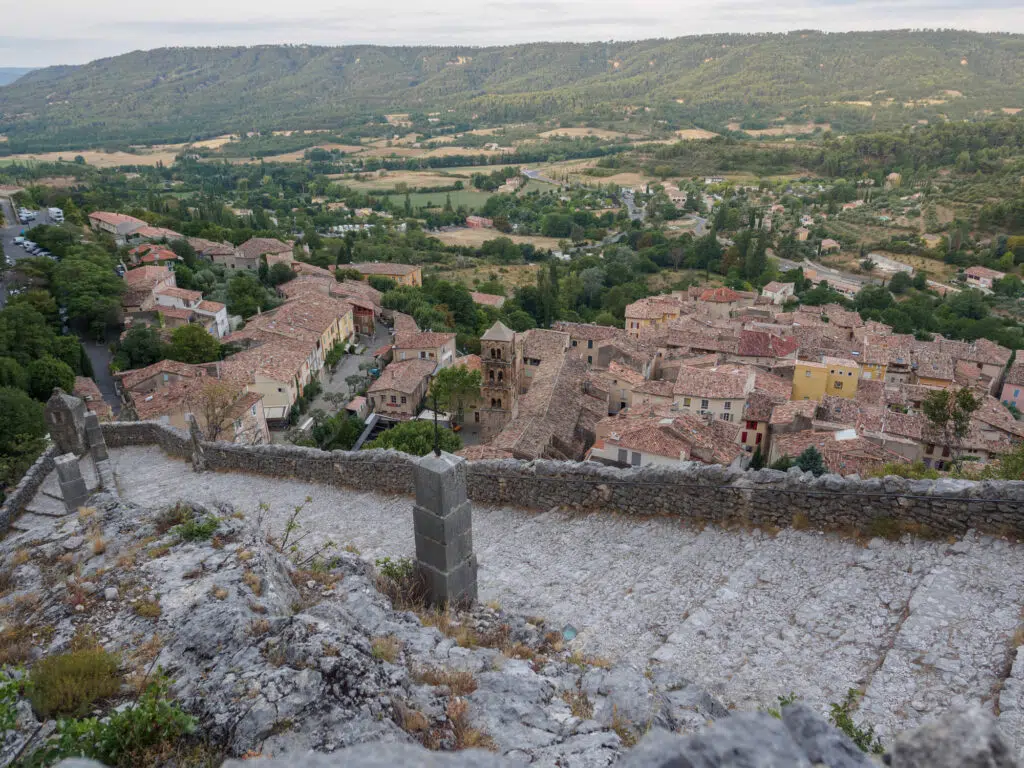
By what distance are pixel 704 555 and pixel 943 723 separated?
5775 millimetres

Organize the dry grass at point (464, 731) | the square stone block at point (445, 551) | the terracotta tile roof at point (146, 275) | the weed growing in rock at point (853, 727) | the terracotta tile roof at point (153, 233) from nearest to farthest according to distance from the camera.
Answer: the dry grass at point (464, 731) < the weed growing in rock at point (853, 727) < the square stone block at point (445, 551) < the terracotta tile roof at point (146, 275) < the terracotta tile roof at point (153, 233)

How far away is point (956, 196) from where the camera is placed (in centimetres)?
8881

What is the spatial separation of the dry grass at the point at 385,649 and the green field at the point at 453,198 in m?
110

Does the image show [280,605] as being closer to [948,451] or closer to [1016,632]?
[1016,632]

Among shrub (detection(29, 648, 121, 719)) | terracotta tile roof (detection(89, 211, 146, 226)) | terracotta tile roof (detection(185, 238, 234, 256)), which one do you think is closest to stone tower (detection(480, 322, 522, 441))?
shrub (detection(29, 648, 121, 719))

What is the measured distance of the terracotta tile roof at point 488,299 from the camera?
5668 centimetres

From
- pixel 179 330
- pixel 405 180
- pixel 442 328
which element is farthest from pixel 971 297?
pixel 405 180

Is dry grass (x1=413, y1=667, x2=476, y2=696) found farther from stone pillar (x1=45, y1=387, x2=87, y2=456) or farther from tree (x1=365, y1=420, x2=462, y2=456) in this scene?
tree (x1=365, y1=420, x2=462, y2=456)

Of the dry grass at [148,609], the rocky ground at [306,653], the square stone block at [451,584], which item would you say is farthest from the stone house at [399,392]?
the dry grass at [148,609]

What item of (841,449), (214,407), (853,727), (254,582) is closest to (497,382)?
(214,407)

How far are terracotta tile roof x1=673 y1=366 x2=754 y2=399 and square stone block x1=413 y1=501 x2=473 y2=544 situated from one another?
24432 millimetres

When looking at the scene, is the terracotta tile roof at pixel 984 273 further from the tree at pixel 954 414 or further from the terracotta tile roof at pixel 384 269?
the terracotta tile roof at pixel 384 269

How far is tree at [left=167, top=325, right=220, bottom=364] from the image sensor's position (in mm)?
35156

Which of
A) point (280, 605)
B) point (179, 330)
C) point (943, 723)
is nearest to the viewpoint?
point (943, 723)
